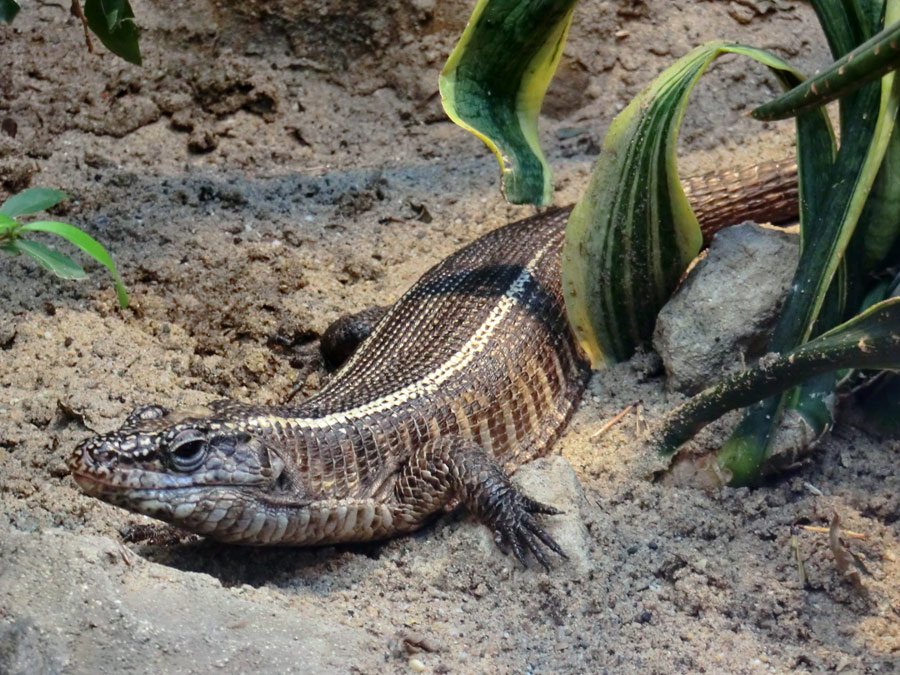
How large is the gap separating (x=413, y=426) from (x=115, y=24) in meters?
1.81

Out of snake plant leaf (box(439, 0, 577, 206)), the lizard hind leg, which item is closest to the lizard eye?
the lizard hind leg

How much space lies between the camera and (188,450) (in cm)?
308

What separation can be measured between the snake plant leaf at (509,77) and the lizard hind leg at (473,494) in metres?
0.94

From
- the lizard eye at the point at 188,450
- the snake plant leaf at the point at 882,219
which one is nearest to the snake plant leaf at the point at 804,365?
the snake plant leaf at the point at 882,219

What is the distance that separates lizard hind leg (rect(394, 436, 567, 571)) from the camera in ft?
10.6

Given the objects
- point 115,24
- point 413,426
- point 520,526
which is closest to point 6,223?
point 115,24

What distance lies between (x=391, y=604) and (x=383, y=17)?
11.8 feet

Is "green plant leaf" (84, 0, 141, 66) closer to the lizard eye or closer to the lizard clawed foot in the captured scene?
the lizard eye

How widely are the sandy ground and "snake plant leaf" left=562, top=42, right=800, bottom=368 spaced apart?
229 mm

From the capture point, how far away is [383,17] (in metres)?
5.51

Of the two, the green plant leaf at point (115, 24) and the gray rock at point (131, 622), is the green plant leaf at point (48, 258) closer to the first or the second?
the gray rock at point (131, 622)

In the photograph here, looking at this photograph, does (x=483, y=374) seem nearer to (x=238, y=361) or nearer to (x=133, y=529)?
(x=238, y=361)

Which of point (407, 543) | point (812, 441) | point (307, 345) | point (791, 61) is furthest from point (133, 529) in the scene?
point (791, 61)

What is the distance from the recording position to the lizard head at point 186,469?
2.99m
